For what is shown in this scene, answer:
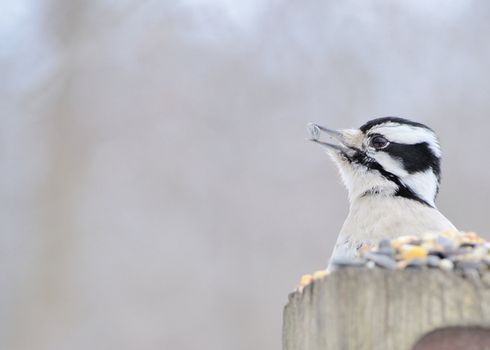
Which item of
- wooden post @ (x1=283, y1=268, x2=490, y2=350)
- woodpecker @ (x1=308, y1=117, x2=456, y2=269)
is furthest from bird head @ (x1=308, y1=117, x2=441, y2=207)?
wooden post @ (x1=283, y1=268, x2=490, y2=350)

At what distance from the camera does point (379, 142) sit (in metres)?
4.91

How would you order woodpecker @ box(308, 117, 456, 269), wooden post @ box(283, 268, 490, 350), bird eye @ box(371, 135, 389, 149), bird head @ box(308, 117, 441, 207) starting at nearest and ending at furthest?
1. wooden post @ box(283, 268, 490, 350)
2. woodpecker @ box(308, 117, 456, 269)
3. bird head @ box(308, 117, 441, 207)
4. bird eye @ box(371, 135, 389, 149)

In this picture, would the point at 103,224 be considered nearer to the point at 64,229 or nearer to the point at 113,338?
the point at 64,229

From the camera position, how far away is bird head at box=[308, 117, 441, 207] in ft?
15.7

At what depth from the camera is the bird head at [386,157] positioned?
4.80m

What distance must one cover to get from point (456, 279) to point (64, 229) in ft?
21.9

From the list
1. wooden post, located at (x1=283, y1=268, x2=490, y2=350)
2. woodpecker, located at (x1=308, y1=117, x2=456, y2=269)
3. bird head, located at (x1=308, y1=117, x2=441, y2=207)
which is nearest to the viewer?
wooden post, located at (x1=283, y1=268, x2=490, y2=350)

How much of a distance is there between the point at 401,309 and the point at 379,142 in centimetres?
241

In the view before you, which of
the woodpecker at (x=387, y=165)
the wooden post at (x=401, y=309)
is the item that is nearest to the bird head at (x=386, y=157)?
the woodpecker at (x=387, y=165)

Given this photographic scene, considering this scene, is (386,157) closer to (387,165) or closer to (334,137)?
(387,165)

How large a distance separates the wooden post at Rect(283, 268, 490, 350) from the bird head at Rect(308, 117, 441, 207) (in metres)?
2.13

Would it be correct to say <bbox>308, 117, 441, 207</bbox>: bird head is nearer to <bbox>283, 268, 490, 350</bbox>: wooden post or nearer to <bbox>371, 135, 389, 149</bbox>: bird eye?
<bbox>371, 135, 389, 149</bbox>: bird eye

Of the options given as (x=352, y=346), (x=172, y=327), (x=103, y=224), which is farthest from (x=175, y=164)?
(x=352, y=346)

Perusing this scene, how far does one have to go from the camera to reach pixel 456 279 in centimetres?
258
